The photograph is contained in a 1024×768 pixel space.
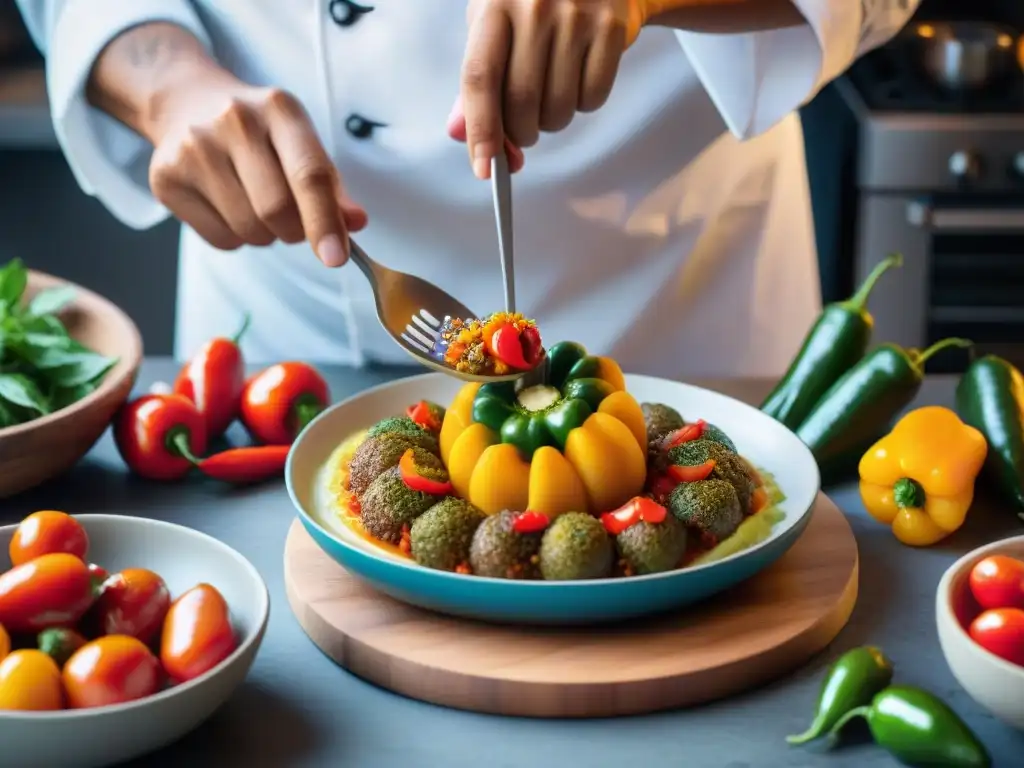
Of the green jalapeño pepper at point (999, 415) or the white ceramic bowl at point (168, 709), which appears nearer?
the white ceramic bowl at point (168, 709)

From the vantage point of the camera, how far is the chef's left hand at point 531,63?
119 centimetres

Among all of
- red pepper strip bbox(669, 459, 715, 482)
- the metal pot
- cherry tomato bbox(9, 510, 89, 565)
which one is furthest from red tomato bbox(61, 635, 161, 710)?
the metal pot

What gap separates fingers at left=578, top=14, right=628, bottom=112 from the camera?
1.22 m

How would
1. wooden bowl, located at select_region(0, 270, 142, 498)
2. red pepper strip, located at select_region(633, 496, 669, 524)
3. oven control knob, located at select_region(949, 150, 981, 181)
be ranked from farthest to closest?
oven control knob, located at select_region(949, 150, 981, 181) → wooden bowl, located at select_region(0, 270, 142, 498) → red pepper strip, located at select_region(633, 496, 669, 524)

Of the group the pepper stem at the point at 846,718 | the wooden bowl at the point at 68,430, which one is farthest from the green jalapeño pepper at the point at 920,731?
the wooden bowl at the point at 68,430

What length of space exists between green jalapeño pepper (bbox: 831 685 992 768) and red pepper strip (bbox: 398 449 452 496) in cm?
38

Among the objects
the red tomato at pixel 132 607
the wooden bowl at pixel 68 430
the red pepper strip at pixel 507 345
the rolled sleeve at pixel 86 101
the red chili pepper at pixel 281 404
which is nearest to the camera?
the red tomato at pixel 132 607

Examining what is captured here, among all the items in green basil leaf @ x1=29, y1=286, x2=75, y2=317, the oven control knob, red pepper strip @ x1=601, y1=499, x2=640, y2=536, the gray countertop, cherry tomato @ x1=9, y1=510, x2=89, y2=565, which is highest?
cherry tomato @ x1=9, y1=510, x2=89, y2=565

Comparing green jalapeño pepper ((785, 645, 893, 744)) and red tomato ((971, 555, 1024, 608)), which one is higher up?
red tomato ((971, 555, 1024, 608))

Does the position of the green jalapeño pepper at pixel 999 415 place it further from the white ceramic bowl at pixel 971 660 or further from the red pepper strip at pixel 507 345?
the red pepper strip at pixel 507 345

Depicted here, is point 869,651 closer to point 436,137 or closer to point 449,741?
point 449,741

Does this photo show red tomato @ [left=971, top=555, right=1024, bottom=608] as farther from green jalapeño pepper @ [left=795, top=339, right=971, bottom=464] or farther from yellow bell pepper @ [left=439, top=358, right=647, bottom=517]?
green jalapeño pepper @ [left=795, top=339, right=971, bottom=464]

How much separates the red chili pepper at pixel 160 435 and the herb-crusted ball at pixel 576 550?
47cm

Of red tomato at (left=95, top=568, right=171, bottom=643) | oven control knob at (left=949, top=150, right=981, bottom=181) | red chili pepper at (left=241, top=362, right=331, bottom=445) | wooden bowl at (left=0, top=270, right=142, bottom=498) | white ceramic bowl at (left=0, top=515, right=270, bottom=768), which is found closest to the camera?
white ceramic bowl at (left=0, top=515, right=270, bottom=768)
